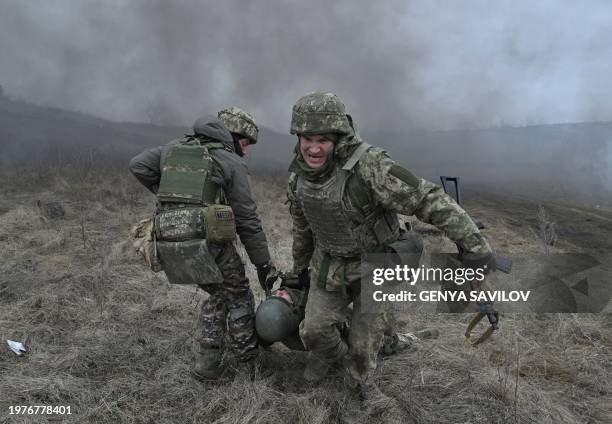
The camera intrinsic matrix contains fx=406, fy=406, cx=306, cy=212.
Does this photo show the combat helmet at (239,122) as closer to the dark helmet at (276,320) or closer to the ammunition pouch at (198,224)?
the ammunition pouch at (198,224)

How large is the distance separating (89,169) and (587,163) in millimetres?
33681

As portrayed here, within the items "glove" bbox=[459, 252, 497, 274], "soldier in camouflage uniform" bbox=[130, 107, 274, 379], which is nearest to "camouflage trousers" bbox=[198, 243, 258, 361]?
"soldier in camouflage uniform" bbox=[130, 107, 274, 379]

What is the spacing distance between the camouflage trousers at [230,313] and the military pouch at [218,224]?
Answer: 0.80 ft

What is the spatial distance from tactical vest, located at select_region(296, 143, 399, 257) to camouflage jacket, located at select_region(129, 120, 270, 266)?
52 cm

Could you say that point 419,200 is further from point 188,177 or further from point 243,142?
point 243,142

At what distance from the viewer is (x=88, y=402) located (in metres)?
2.82

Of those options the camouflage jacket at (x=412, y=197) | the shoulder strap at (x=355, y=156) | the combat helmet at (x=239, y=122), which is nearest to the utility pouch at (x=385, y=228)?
the camouflage jacket at (x=412, y=197)

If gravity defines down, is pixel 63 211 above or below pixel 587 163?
below

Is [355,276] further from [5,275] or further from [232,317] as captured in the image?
[5,275]

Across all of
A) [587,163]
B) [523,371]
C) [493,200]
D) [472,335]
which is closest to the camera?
[523,371]

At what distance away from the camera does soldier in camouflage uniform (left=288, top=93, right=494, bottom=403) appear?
2.45 m

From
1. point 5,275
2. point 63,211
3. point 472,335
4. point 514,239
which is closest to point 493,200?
point 514,239

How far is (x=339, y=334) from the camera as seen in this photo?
2.90 metres

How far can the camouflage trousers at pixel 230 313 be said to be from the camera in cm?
314
